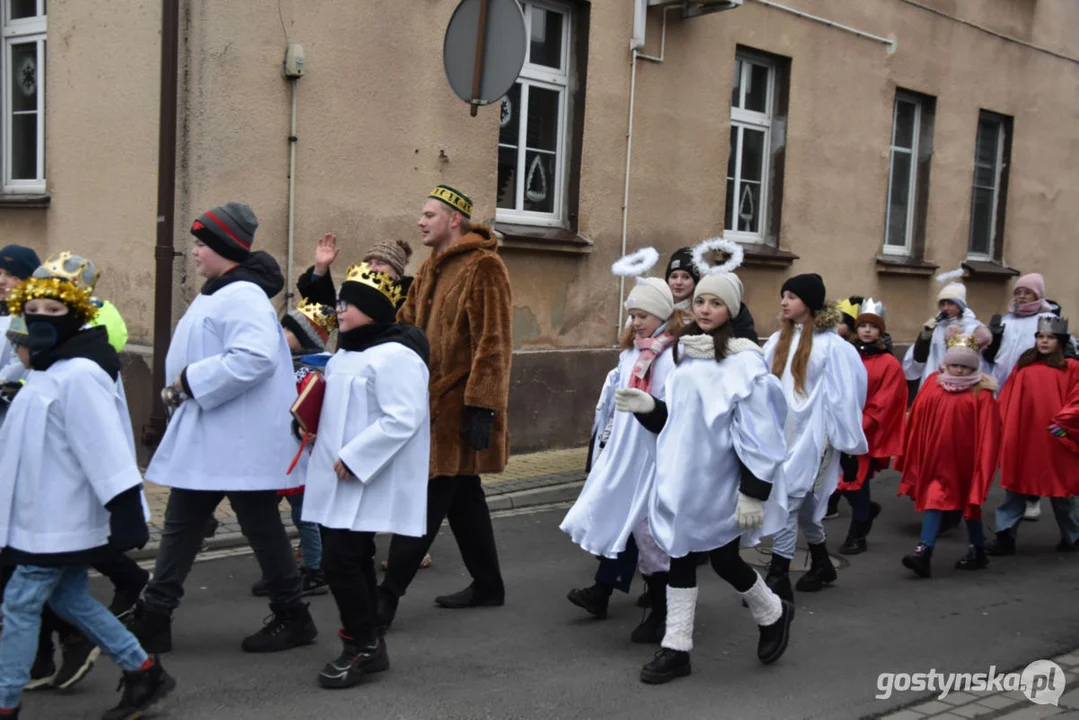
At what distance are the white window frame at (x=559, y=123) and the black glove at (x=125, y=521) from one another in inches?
289

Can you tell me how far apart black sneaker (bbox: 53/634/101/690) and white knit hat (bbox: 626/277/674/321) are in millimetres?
2711

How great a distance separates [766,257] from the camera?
1345 centimetres

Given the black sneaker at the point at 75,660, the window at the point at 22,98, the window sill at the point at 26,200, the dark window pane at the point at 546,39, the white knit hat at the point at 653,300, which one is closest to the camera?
the black sneaker at the point at 75,660

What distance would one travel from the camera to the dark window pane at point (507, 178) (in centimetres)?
1117

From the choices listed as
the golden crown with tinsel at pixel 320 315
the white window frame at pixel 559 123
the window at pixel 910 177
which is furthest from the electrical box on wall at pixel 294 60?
the window at pixel 910 177

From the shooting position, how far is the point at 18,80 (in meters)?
10.2

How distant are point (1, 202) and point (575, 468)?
533 centimetres

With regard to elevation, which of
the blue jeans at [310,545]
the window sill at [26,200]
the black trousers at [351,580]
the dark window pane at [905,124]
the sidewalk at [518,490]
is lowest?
the sidewalk at [518,490]

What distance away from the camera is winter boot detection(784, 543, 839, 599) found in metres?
6.65

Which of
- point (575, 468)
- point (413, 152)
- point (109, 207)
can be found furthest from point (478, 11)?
point (575, 468)

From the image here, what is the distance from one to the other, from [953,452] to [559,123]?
220 inches

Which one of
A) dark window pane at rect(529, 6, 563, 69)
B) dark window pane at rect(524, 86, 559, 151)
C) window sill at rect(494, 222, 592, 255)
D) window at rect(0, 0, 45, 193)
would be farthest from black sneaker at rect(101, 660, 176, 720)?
dark window pane at rect(529, 6, 563, 69)

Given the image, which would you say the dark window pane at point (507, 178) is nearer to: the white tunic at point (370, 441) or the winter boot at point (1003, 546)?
the winter boot at point (1003, 546)

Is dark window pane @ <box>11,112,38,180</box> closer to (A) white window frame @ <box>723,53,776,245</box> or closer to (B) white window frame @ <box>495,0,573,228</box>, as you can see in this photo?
(B) white window frame @ <box>495,0,573,228</box>
